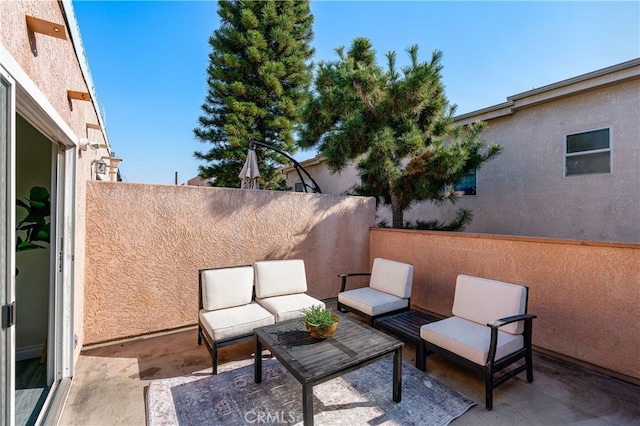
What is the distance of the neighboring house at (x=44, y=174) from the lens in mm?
1627

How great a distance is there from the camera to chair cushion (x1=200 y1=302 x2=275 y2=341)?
3611 mm

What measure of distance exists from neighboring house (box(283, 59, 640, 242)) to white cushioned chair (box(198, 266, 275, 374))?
256 inches

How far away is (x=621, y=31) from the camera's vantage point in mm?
5555

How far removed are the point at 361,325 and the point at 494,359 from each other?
1.49 meters

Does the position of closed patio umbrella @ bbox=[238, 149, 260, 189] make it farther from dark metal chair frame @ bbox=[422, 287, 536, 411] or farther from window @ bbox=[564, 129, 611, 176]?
window @ bbox=[564, 129, 611, 176]

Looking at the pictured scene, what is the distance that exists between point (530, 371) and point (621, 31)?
267 inches

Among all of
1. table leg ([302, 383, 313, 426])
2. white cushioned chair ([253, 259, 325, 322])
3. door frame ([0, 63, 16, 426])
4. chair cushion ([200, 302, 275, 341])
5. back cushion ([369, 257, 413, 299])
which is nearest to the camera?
door frame ([0, 63, 16, 426])

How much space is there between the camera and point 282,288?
4.82 meters

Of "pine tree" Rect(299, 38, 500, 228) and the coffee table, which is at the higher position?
"pine tree" Rect(299, 38, 500, 228)

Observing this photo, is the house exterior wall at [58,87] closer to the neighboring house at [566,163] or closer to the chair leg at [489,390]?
the chair leg at [489,390]

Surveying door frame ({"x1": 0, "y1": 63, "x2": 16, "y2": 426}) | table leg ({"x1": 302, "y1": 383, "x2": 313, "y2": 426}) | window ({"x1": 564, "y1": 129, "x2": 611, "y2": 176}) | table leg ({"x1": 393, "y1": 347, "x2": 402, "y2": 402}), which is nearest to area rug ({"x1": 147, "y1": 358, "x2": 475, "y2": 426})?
table leg ({"x1": 393, "y1": 347, "x2": 402, "y2": 402})

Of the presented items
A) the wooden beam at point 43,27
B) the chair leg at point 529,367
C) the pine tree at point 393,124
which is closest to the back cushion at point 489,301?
the chair leg at point 529,367

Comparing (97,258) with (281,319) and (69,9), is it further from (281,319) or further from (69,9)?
(69,9)

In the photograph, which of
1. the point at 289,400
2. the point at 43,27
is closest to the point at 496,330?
the point at 289,400
